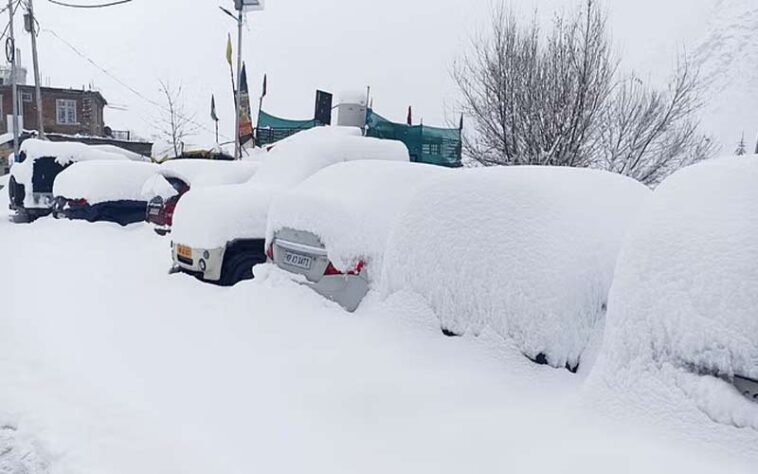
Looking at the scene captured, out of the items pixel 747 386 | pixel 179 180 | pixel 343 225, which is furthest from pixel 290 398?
pixel 179 180

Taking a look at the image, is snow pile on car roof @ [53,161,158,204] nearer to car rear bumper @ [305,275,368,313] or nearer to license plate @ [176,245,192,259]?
license plate @ [176,245,192,259]

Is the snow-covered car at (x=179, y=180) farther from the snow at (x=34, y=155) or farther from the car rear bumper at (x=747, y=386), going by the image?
the car rear bumper at (x=747, y=386)

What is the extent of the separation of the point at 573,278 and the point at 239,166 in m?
7.26

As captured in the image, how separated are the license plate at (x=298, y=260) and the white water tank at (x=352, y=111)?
8.16 metres

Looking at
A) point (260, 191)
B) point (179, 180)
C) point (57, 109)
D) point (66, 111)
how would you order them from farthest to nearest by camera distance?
point (66, 111) → point (57, 109) → point (179, 180) → point (260, 191)

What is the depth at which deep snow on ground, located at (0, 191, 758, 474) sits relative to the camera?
278cm

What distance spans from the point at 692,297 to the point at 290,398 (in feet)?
7.55

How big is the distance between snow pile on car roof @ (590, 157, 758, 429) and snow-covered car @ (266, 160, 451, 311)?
190 cm

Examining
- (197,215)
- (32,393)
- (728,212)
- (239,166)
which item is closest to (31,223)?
(239,166)

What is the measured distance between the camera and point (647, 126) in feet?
47.6

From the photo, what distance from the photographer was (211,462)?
9.53ft

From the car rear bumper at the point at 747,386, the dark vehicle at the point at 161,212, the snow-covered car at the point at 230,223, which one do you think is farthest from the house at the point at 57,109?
the car rear bumper at the point at 747,386

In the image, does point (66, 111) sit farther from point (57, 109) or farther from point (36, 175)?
point (36, 175)

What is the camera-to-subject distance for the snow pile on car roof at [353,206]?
4723mm
